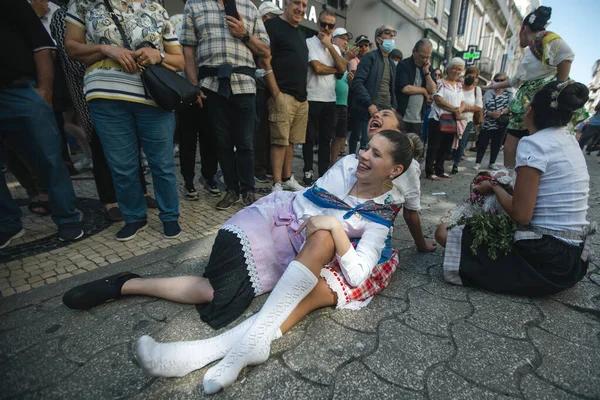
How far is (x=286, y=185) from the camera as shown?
3.84 meters

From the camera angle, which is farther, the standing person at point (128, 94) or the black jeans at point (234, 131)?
the black jeans at point (234, 131)

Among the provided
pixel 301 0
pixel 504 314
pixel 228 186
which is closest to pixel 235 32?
pixel 301 0

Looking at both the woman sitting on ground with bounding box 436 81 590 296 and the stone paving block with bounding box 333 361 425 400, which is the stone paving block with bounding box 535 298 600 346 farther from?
the stone paving block with bounding box 333 361 425 400

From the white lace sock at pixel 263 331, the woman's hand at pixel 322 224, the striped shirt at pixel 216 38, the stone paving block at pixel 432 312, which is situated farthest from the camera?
the striped shirt at pixel 216 38

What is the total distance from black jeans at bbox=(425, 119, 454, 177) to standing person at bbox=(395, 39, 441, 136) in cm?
27

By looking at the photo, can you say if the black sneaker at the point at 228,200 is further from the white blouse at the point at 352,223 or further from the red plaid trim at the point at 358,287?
the red plaid trim at the point at 358,287

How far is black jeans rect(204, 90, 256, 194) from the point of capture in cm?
295

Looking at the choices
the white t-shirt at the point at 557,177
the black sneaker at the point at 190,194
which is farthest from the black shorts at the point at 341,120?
the white t-shirt at the point at 557,177

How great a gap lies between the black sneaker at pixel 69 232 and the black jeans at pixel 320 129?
104 inches

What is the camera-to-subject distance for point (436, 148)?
4.97 meters

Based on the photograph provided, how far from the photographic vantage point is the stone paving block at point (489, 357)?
1203 mm

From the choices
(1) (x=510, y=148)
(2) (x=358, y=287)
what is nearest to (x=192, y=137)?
(2) (x=358, y=287)

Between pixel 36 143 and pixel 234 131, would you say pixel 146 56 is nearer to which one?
pixel 36 143

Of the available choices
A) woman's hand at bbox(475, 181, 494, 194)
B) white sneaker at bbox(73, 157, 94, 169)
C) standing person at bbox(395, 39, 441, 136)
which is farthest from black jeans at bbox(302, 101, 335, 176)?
white sneaker at bbox(73, 157, 94, 169)
